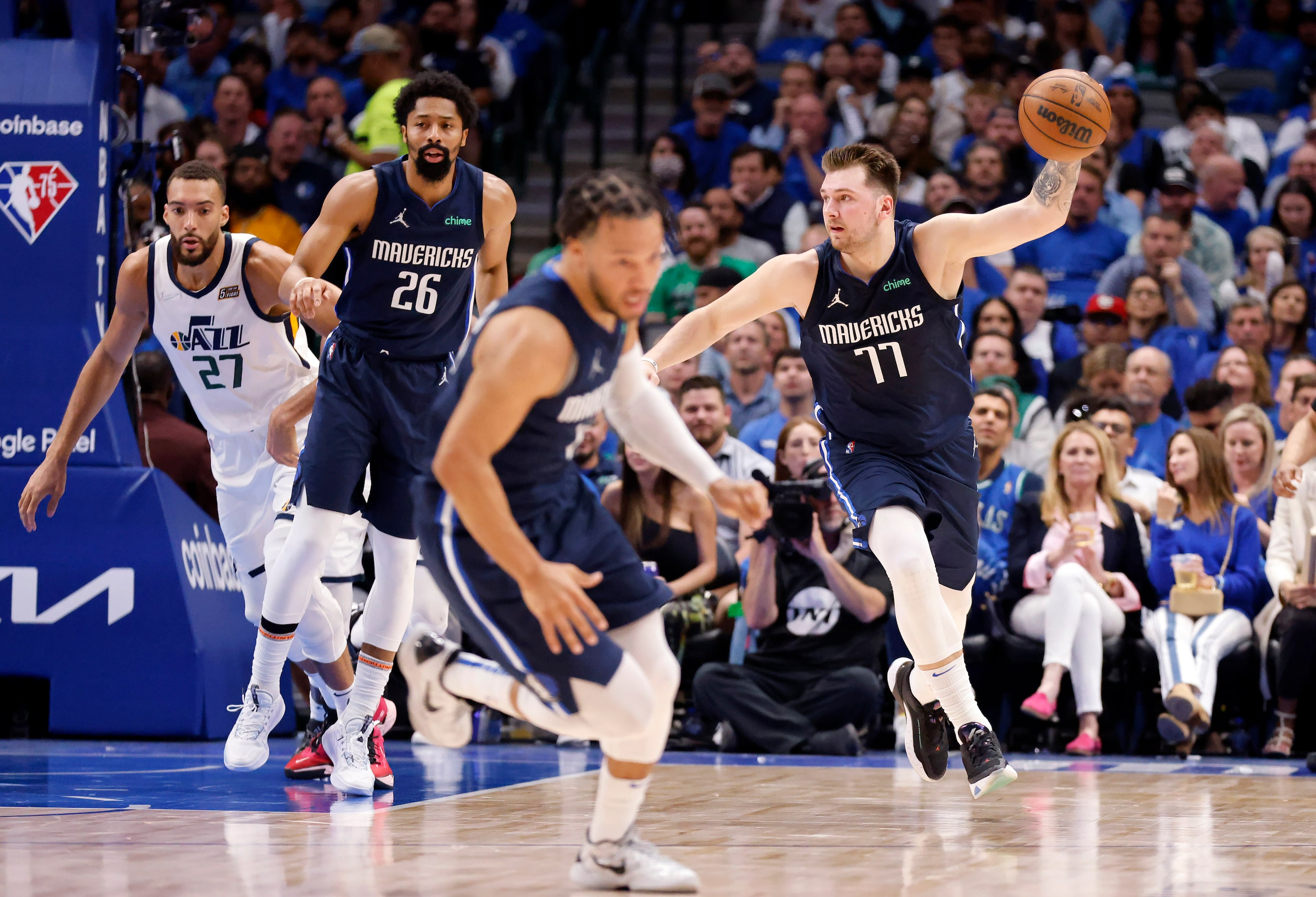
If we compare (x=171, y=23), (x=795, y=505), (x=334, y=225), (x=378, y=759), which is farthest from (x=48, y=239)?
(x=795, y=505)

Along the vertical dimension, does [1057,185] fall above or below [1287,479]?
above

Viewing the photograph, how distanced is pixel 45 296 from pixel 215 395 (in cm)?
170

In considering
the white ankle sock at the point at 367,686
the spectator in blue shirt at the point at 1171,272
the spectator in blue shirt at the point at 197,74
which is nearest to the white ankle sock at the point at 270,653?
the white ankle sock at the point at 367,686

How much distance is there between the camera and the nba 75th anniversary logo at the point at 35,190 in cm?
771

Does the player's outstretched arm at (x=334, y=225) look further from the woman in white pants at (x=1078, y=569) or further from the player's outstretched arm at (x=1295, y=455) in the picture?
the player's outstretched arm at (x=1295, y=455)

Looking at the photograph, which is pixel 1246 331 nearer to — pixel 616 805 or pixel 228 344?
pixel 228 344

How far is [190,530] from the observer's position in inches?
311

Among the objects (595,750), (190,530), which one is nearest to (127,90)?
(190,530)

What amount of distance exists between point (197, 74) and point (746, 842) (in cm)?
1104

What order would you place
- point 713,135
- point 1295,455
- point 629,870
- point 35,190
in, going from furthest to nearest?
1. point 713,135
2. point 35,190
3. point 1295,455
4. point 629,870

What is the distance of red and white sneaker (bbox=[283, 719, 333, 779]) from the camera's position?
6.33 m

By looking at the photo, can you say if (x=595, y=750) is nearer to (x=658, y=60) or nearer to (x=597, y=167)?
(x=597, y=167)

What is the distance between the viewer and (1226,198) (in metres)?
11.2

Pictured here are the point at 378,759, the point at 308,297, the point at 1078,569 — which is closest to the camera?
the point at 308,297
